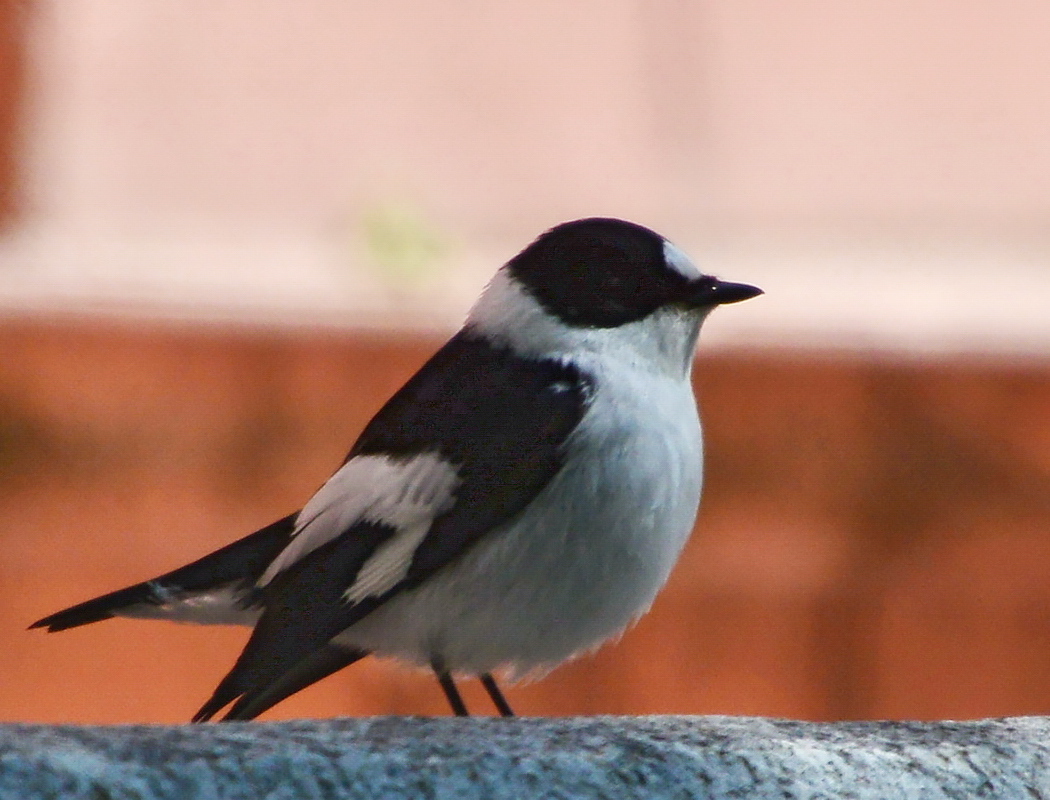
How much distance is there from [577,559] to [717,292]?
312 millimetres

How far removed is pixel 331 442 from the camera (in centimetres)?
238

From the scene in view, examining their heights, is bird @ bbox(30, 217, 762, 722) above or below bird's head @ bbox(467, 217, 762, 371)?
below

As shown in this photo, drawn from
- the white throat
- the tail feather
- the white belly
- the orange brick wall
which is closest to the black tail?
the tail feather

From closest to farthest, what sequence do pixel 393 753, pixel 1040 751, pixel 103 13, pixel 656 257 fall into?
1. pixel 393 753
2. pixel 1040 751
3. pixel 656 257
4. pixel 103 13

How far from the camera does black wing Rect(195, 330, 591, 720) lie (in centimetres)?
141

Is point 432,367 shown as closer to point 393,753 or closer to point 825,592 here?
point 393,753

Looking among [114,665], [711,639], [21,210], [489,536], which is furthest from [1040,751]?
[21,210]

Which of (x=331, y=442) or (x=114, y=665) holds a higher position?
(x=331, y=442)

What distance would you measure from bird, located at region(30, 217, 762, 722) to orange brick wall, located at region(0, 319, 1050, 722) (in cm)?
Answer: 75

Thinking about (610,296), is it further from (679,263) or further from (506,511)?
(506,511)

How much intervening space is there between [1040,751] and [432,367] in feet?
2.30

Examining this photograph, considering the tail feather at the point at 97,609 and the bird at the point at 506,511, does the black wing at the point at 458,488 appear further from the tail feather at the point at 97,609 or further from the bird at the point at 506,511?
the tail feather at the point at 97,609

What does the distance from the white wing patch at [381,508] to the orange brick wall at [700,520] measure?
794mm

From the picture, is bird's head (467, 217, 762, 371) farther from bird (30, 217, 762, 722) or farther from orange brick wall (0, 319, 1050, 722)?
orange brick wall (0, 319, 1050, 722)
